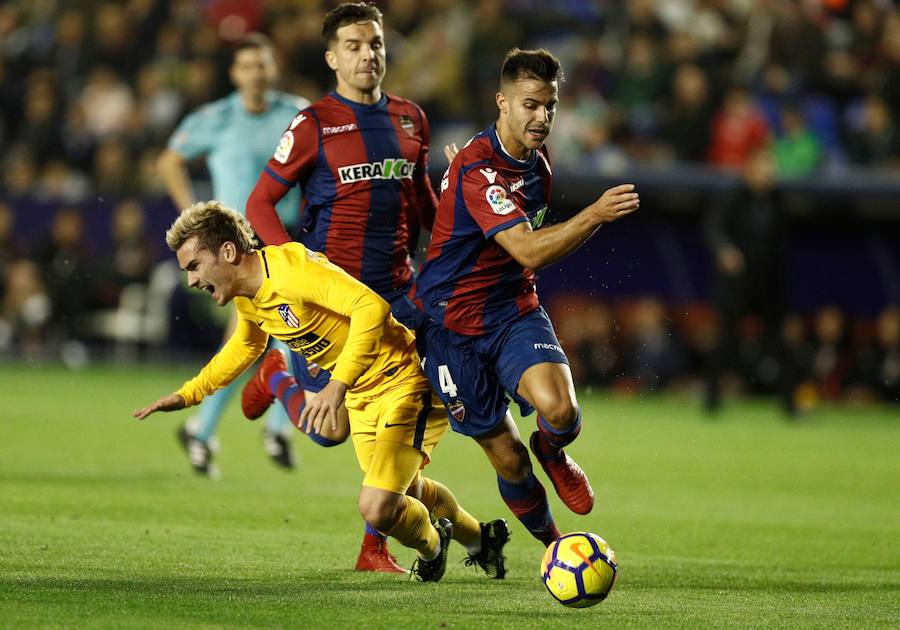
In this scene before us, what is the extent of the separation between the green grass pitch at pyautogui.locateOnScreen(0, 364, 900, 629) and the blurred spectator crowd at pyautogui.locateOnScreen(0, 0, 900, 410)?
2.88m

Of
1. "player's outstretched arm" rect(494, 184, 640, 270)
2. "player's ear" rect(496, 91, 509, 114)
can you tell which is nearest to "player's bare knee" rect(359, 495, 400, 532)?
"player's outstretched arm" rect(494, 184, 640, 270)

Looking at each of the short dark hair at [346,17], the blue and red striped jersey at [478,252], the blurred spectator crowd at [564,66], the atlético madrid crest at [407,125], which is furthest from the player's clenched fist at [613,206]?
the blurred spectator crowd at [564,66]

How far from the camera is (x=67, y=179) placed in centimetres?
2072

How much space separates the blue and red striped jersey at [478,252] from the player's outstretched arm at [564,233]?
27 cm

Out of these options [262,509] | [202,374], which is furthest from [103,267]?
[202,374]

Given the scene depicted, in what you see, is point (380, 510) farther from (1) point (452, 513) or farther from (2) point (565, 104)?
→ (2) point (565, 104)

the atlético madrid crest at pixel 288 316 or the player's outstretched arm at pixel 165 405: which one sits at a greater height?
the atlético madrid crest at pixel 288 316

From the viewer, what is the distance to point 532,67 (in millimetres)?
6867

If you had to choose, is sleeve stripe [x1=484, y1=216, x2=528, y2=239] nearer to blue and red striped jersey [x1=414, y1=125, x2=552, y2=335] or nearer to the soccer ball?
blue and red striped jersey [x1=414, y1=125, x2=552, y2=335]

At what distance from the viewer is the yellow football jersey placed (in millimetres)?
6523

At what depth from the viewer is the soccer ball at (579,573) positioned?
6.13 m

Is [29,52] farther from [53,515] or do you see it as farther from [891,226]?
[53,515]

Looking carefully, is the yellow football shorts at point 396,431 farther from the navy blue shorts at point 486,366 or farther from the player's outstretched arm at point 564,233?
the player's outstretched arm at point 564,233

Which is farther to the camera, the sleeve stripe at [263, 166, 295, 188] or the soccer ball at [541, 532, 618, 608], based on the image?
the sleeve stripe at [263, 166, 295, 188]
